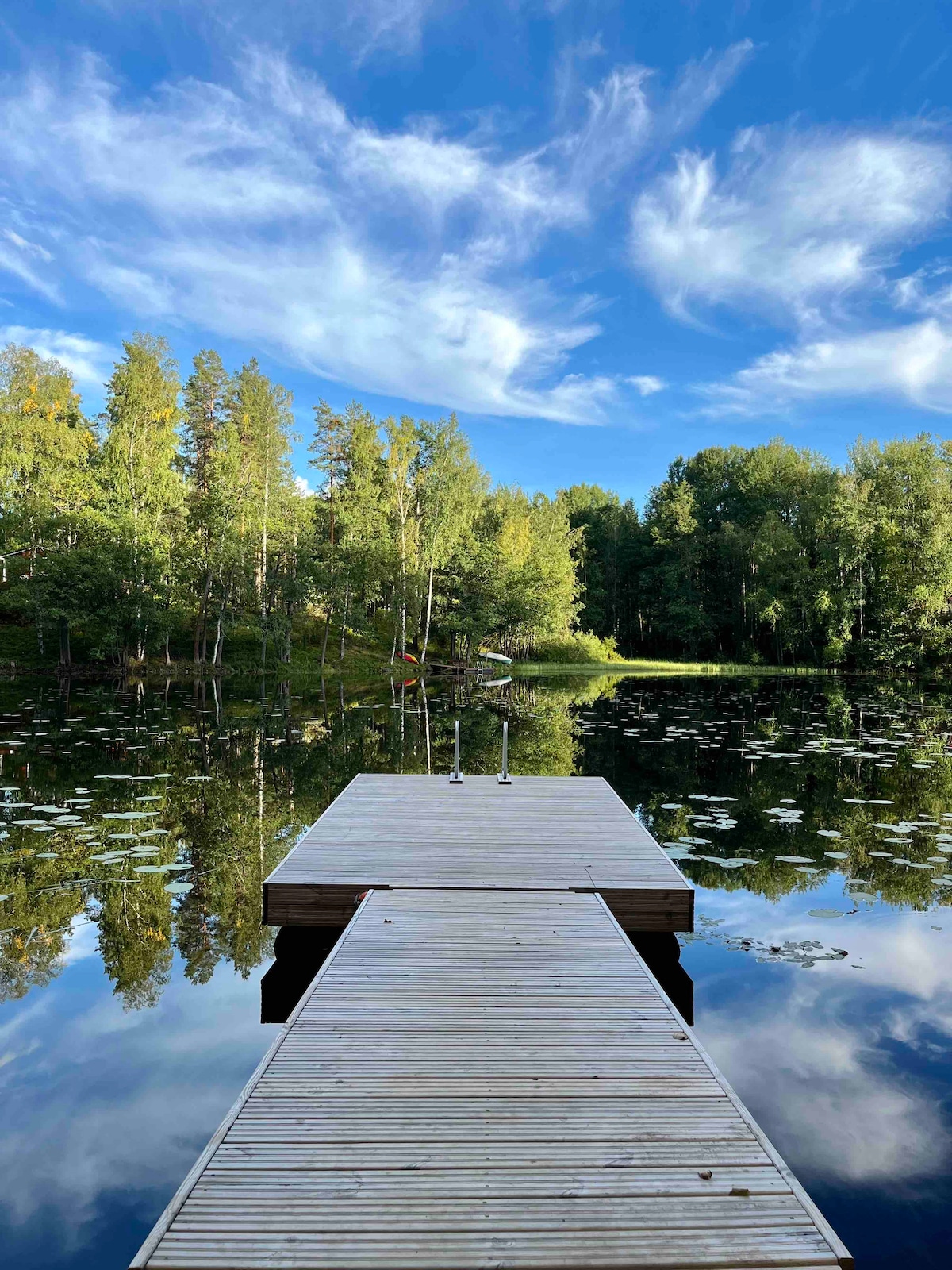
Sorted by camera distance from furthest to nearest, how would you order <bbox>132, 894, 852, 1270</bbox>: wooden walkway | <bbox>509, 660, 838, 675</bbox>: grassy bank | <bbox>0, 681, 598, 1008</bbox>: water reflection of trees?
1. <bbox>509, 660, 838, 675</bbox>: grassy bank
2. <bbox>0, 681, 598, 1008</bbox>: water reflection of trees
3. <bbox>132, 894, 852, 1270</bbox>: wooden walkway

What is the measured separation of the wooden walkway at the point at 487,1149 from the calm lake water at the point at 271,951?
85 centimetres

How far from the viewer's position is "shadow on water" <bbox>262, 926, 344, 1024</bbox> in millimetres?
4660

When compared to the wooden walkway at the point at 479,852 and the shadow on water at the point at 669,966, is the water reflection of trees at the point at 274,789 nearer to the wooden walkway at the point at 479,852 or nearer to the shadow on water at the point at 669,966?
the wooden walkway at the point at 479,852

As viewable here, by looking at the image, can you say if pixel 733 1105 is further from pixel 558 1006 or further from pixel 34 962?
pixel 34 962

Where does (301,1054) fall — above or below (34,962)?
above

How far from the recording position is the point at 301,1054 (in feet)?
Result: 10.2

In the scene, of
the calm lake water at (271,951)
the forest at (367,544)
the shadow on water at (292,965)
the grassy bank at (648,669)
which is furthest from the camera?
the grassy bank at (648,669)

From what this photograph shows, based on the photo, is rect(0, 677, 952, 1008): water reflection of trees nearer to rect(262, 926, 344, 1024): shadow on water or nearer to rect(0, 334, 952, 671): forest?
rect(262, 926, 344, 1024): shadow on water

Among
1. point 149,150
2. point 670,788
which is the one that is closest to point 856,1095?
point 670,788

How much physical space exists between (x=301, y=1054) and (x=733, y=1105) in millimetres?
1756

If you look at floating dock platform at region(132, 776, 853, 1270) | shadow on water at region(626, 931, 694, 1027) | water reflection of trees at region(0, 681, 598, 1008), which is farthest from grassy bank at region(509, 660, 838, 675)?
floating dock platform at region(132, 776, 853, 1270)

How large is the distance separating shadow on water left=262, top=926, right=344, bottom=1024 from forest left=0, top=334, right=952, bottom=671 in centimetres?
2566

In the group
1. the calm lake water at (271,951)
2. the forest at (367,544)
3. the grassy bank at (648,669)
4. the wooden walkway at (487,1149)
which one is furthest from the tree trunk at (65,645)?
the wooden walkway at (487,1149)

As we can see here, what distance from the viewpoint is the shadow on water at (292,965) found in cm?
466
